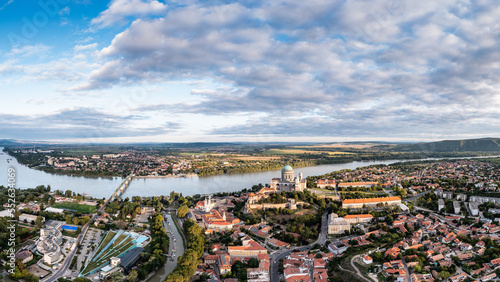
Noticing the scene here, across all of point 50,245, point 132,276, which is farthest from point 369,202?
point 50,245

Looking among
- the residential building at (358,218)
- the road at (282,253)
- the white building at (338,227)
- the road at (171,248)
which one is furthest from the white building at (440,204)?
the road at (171,248)

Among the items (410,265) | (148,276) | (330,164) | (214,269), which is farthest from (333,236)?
(330,164)

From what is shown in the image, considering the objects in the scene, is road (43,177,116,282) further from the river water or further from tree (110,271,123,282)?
the river water

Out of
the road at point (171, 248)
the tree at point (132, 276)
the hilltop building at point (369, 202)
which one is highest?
the hilltop building at point (369, 202)

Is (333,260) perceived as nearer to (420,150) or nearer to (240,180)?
(240,180)

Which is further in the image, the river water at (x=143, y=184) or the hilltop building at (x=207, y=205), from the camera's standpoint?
the river water at (x=143, y=184)

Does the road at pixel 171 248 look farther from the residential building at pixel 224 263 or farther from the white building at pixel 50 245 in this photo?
the white building at pixel 50 245

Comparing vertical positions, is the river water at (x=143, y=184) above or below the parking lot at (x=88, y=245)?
above

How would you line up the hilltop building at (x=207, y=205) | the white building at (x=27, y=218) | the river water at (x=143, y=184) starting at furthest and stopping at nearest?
the river water at (x=143, y=184) → the hilltop building at (x=207, y=205) → the white building at (x=27, y=218)

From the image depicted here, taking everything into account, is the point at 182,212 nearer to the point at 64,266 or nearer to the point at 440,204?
the point at 64,266

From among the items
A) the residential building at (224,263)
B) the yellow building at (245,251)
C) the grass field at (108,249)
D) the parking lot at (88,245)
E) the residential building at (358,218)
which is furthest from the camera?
the residential building at (358,218)
